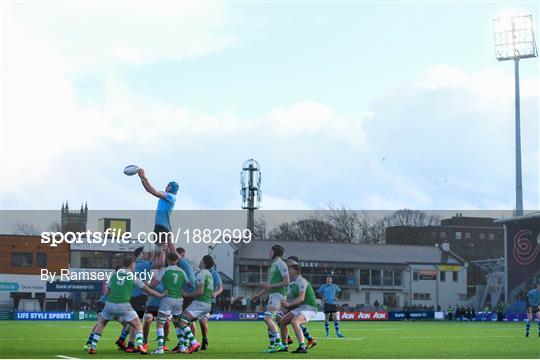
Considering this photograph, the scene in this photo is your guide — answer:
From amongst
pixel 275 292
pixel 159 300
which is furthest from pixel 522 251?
pixel 159 300

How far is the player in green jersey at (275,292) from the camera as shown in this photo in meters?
20.6

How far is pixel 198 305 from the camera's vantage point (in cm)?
Result: 2095

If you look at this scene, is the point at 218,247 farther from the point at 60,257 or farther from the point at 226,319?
the point at 226,319

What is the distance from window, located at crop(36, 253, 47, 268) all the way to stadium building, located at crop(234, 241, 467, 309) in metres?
18.6

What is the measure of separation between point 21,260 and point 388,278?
122ft

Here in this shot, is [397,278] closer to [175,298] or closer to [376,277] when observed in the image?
[376,277]

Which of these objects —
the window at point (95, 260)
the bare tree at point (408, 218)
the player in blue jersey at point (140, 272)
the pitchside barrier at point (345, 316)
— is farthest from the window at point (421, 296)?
the player in blue jersey at point (140, 272)

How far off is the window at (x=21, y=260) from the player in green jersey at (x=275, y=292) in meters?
60.2

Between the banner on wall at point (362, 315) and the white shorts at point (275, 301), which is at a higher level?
the white shorts at point (275, 301)

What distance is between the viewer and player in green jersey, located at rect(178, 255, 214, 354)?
20250mm

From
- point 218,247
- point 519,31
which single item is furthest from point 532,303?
point 218,247

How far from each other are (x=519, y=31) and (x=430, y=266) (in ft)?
104

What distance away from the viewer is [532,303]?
3609 centimetres

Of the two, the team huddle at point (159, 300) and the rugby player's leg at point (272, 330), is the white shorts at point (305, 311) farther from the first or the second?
the team huddle at point (159, 300)
